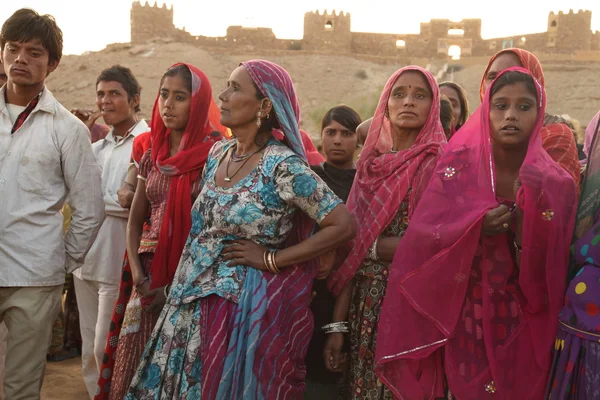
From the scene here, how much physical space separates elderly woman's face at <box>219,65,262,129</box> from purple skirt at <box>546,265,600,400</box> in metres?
1.55

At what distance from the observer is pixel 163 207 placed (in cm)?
343

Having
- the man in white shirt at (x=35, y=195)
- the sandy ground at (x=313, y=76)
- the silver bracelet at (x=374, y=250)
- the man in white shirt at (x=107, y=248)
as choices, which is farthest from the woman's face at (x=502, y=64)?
the sandy ground at (x=313, y=76)

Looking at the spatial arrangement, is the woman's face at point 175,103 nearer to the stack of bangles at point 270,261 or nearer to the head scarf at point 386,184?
the head scarf at point 386,184

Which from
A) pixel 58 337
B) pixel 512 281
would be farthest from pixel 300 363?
pixel 58 337

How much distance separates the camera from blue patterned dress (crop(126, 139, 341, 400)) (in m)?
Answer: 2.66

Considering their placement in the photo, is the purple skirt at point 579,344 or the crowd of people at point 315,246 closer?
the purple skirt at point 579,344

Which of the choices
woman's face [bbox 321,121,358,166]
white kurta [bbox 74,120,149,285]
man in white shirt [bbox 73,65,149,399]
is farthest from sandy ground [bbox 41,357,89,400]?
woman's face [bbox 321,121,358,166]

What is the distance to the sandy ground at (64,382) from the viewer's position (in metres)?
5.12

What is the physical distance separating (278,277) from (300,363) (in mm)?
418

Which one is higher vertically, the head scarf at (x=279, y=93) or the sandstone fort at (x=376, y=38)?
the sandstone fort at (x=376, y=38)

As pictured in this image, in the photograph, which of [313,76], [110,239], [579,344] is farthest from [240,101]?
[313,76]

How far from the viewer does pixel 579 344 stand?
2.42 meters

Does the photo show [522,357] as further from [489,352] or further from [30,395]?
[30,395]

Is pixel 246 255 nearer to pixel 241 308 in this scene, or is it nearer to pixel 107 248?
pixel 241 308
